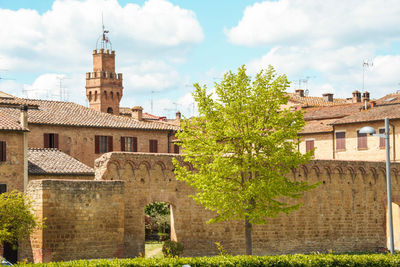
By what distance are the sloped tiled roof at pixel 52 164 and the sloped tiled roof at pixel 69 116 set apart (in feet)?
29.4

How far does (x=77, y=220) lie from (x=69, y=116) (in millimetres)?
25194

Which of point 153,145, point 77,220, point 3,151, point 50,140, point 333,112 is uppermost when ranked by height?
point 333,112

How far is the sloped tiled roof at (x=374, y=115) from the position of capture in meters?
48.7

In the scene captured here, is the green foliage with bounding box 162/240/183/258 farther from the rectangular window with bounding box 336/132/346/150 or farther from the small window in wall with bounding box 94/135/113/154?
the rectangular window with bounding box 336/132/346/150

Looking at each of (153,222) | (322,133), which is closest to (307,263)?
(153,222)

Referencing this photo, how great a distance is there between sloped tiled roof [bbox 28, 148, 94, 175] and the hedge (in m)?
17.2

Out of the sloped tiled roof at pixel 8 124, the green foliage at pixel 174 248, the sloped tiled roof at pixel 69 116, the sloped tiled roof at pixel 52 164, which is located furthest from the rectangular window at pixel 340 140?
the sloped tiled roof at pixel 8 124

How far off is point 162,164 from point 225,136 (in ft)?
11.8

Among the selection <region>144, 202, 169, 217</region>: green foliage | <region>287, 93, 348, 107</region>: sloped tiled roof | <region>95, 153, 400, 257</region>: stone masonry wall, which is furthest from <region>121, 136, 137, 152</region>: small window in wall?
<region>287, 93, 348, 107</region>: sloped tiled roof

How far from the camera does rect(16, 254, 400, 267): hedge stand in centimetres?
2134

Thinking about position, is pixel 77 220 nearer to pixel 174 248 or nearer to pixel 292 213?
pixel 174 248

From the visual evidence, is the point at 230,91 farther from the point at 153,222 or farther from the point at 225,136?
the point at 153,222

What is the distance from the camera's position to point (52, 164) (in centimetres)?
3922

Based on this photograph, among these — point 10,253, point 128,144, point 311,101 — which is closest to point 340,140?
point 128,144
